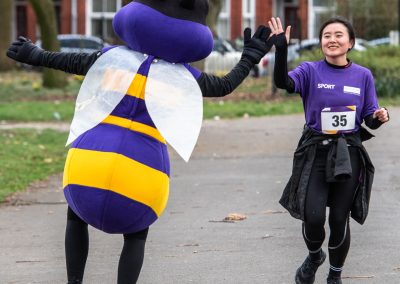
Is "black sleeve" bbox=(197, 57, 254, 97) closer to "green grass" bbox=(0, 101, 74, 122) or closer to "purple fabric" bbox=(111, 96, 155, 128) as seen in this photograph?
"purple fabric" bbox=(111, 96, 155, 128)

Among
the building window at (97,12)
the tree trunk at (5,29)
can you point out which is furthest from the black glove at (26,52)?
the building window at (97,12)

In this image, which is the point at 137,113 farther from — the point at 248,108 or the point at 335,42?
the point at 248,108

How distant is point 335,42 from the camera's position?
18.5 ft

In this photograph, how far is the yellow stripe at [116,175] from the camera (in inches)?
193

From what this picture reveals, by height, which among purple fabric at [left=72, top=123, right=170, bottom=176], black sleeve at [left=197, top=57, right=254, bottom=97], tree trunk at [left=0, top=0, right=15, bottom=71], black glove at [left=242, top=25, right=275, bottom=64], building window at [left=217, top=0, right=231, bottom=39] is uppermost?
black glove at [left=242, top=25, right=275, bottom=64]

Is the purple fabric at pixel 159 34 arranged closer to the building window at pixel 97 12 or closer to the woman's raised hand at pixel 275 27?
the woman's raised hand at pixel 275 27

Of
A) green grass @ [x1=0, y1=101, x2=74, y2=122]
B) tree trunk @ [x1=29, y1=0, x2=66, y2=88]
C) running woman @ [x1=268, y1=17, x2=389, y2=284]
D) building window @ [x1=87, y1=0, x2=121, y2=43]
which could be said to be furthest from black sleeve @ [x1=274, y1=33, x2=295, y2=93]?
building window @ [x1=87, y1=0, x2=121, y2=43]

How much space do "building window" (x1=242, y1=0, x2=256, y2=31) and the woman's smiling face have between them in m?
39.8

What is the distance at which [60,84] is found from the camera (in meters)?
23.0

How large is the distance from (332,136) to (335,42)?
0.54 m

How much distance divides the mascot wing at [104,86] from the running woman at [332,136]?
0.97 meters

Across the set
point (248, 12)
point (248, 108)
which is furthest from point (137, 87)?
point (248, 12)

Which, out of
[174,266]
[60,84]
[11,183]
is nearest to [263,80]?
[60,84]

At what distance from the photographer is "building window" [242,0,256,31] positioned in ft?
149
